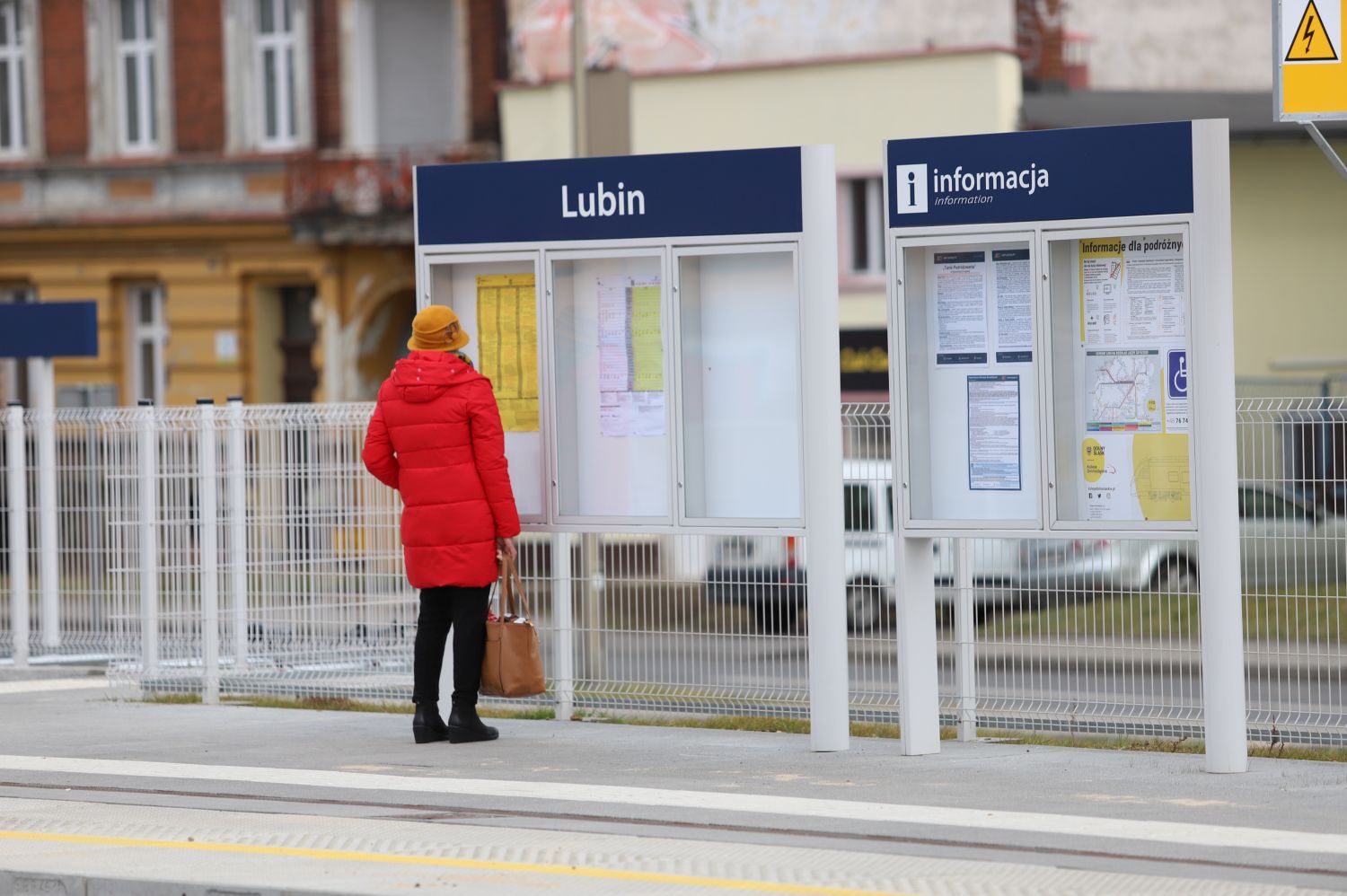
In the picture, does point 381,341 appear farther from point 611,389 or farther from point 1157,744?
point 1157,744

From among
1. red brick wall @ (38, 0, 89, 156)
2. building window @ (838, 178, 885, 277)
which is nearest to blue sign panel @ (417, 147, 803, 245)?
building window @ (838, 178, 885, 277)

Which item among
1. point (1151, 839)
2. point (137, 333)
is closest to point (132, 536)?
point (1151, 839)

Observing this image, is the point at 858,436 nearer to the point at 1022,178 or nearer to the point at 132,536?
the point at 1022,178

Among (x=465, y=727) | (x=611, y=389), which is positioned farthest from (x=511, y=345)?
(x=465, y=727)

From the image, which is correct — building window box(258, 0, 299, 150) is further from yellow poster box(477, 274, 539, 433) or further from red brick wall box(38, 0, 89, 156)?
yellow poster box(477, 274, 539, 433)

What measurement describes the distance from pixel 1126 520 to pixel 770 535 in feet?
5.70

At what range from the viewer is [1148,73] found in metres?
31.8

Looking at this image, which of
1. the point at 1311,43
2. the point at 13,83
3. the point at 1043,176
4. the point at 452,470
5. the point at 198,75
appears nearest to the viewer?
the point at 1311,43

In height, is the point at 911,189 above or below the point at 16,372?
A: below

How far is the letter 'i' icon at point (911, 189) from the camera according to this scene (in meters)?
9.89

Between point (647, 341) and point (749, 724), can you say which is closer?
point (647, 341)

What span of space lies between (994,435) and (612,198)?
2245 mm

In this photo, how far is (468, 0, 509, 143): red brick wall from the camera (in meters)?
31.5

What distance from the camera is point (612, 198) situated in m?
10.8
